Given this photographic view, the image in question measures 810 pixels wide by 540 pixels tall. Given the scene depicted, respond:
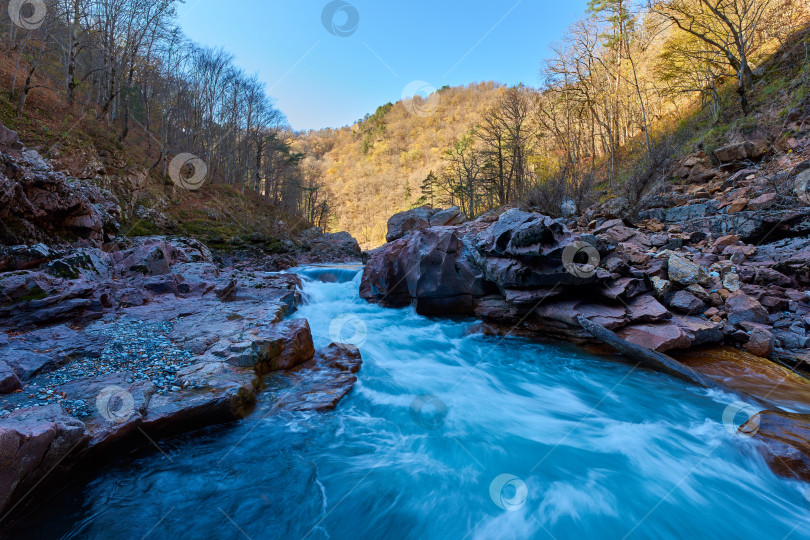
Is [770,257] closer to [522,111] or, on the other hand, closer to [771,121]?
[771,121]

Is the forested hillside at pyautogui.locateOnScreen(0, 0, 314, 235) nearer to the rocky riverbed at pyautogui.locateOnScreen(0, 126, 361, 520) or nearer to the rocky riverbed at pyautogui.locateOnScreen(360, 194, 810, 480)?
the rocky riverbed at pyautogui.locateOnScreen(0, 126, 361, 520)

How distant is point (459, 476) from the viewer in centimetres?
362

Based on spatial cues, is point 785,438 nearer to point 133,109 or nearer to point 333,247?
point 333,247

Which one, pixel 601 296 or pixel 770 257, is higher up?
pixel 770 257

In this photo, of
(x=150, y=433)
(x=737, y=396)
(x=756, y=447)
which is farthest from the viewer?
(x=737, y=396)

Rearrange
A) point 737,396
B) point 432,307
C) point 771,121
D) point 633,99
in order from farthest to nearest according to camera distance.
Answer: point 633,99 → point 771,121 → point 432,307 → point 737,396

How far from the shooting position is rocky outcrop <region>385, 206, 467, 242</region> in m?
24.3

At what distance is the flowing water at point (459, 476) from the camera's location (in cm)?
286

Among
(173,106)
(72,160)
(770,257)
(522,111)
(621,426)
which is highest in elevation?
(173,106)

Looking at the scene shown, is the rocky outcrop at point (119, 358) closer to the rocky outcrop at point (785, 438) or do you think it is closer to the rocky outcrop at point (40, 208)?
the rocky outcrop at point (40, 208)

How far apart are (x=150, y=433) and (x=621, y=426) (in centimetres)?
567

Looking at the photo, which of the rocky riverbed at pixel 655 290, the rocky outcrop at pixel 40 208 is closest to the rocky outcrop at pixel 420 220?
the rocky riverbed at pixel 655 290

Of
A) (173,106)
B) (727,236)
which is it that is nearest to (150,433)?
(727,236)

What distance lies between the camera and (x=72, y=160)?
14242mm
